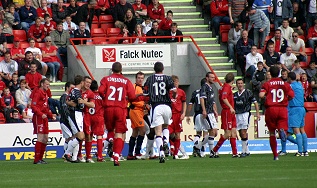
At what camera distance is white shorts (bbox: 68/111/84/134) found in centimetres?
2100

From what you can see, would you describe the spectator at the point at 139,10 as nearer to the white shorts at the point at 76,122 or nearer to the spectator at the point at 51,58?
the spectator at the point at 51,58

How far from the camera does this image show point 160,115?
19.7 meters

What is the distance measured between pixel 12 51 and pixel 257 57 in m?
8.20

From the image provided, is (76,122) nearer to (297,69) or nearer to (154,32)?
(154,32)

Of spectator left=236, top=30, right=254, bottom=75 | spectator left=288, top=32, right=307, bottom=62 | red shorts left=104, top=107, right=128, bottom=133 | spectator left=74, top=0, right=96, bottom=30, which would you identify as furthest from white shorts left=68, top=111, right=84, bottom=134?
spectator left=288, top=32, right=307, bottom=62

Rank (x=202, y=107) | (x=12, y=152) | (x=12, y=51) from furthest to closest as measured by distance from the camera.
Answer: (x=12, y=51)
(x=12, y=152)
(x=202, y=107)

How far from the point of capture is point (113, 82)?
18750mm

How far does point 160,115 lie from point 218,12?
13.9m

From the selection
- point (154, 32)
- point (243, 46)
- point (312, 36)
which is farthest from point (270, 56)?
point (154, 32)

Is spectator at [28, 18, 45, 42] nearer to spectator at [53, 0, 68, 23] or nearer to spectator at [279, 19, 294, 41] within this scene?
spectator at [53, 0, 68, 23]

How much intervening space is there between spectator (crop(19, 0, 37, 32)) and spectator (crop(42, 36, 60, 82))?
124cm

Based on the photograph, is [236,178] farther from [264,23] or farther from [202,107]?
[264,23]

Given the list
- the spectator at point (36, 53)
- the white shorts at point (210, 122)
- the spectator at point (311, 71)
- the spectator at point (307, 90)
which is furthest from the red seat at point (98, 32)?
the white shorts at point (210, 122)


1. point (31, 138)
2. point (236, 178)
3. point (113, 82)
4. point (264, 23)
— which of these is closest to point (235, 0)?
point (264, 23)
